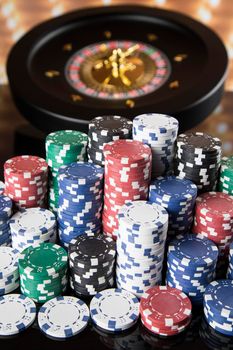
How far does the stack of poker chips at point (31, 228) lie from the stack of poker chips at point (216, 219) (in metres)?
0.54

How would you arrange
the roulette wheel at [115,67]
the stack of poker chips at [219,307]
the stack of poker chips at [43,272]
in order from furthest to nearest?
the roulette wheel at [115,67]
the stack of poker chips at [43,272]
the stack of poker chips at [219,307]

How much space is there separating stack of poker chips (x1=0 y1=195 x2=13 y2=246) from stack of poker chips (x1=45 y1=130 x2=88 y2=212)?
201 mm

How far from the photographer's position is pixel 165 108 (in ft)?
11.8

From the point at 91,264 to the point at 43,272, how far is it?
0.56 feet

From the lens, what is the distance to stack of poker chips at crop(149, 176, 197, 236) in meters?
2.58

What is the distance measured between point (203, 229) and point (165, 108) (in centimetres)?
111

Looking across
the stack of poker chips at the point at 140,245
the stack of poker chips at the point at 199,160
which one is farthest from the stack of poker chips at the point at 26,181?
the stack of poker chips at the point at 199,160

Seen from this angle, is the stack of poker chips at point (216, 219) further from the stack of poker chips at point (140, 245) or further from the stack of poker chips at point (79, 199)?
the stack of poker chips at point (79, 199)

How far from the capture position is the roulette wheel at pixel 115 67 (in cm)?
365

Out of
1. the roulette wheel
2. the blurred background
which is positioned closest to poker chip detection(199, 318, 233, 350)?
the roulette wheel

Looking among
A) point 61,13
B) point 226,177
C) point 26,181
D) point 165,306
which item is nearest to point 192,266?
point 165,306

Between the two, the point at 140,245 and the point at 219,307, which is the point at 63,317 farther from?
the point at 219,307

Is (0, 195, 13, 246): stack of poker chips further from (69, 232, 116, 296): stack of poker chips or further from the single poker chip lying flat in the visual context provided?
the single poker chip lying flat

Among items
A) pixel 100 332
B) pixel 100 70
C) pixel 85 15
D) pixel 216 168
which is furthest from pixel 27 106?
pixel 100 332
